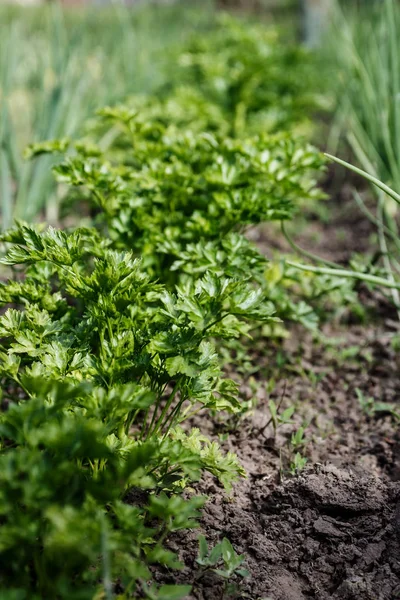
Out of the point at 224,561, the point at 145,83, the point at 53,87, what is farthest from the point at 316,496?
the point at 145,83

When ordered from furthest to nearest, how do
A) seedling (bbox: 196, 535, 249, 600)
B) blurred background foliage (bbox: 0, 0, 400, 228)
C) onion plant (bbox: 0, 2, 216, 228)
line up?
onion plant (bbox: 0, 2, 216, 228)
blurred background foliage (bbox: 0, 0, 400, 228)
seedling (bbox: 196, 535, 249, 600)

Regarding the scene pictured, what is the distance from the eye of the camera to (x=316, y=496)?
150 centimetres

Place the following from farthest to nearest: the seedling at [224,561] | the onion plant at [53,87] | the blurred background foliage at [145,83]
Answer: the onion plant at [53,87], the blurred background foliage at [145,83], the seedling at [224,561]

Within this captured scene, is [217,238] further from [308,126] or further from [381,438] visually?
[308,126]

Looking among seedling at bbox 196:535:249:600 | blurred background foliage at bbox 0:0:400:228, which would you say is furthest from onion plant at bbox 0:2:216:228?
seedling at bbox 196:535:249:600

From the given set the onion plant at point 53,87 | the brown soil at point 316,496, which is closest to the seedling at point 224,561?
the brown soil at point 316,496

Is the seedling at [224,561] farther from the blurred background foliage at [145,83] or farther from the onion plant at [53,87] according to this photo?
the onion plant at [53,87]

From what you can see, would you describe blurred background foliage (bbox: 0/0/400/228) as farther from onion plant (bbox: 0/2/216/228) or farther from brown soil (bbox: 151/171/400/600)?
brown soil (bbox: 151/171/400/600)

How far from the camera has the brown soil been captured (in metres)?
1.32

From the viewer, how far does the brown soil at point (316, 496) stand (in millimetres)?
1321

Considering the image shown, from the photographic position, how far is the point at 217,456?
1.38 m

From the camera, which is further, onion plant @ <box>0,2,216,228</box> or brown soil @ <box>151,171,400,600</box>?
onion plant @ <box>0,2,216,228</box>

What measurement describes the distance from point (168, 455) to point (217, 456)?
0.63 feet

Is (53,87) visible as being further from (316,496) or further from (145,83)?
(316,496)
